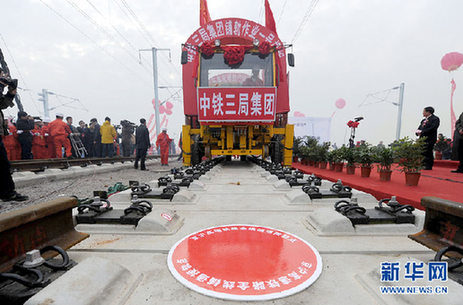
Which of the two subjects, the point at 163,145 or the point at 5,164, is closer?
the point at 5,164

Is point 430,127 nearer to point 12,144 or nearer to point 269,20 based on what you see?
point 269,20

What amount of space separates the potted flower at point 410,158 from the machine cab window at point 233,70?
2963mm

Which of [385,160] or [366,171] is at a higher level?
[385,160]

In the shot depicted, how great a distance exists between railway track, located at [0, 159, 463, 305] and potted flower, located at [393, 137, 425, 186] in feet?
8.33

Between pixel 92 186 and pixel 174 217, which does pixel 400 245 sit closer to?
pixel 174 217

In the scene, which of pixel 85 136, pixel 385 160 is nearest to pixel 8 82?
pixel 385 160

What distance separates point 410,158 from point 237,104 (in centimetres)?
328

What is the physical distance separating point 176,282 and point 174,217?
723mm

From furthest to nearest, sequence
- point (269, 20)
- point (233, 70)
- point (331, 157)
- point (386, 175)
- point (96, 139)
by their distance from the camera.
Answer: point (96, 139) < point (269, 20) < point (331, 157) < point (233, 70) < point (386, 175)

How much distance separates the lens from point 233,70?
5363 millimetres

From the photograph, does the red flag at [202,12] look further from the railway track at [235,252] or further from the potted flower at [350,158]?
the railway track at [235,252]

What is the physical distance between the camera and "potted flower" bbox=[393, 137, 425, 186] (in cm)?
352

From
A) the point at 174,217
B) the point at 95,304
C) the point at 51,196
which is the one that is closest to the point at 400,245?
the point at 174,217

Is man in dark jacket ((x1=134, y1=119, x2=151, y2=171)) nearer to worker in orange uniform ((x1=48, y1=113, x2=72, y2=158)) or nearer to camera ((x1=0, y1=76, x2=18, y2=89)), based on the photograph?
worker in orange uniform ((x1=48, y1=113, x2=72, y2=158))
